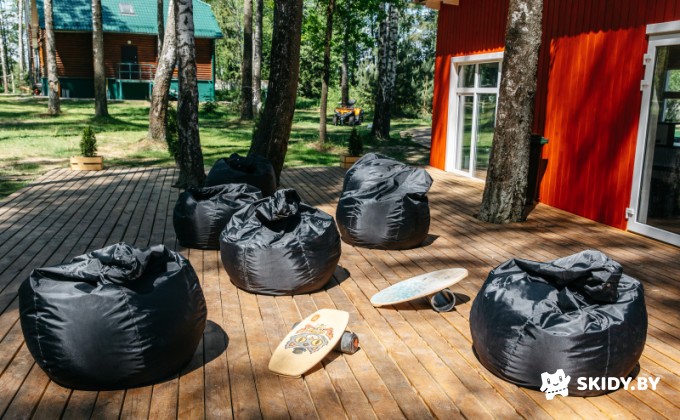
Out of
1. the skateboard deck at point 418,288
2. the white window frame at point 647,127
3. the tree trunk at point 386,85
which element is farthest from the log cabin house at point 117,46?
the skateboard deck at point 418,288

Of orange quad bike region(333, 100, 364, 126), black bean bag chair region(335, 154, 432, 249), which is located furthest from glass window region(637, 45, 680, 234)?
orange quad bike region(333, 100, 364, 126)

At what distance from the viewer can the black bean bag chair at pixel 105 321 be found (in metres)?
3.81

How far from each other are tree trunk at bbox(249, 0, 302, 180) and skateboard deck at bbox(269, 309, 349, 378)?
693cm

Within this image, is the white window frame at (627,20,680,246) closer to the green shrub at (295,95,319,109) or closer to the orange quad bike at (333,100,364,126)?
the orange quad bike at (333,100,364,126)

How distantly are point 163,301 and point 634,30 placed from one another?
7483 mm

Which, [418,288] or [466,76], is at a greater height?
[466,76]

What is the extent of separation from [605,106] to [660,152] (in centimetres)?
127

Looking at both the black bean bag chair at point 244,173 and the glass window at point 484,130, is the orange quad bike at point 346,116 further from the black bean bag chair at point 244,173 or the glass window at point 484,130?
the black bean bag chair at point 244,173

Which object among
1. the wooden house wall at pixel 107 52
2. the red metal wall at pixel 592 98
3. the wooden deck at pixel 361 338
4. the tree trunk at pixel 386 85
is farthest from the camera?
the wooden house wall at pixel 107 52

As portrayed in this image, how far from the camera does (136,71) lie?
33.7 meters

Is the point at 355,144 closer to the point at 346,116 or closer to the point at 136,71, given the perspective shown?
the point at 346,116

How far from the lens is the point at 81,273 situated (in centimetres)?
394

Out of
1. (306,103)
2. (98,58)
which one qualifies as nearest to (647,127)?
(98,58)

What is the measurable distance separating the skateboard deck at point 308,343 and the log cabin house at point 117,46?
29.8 m
